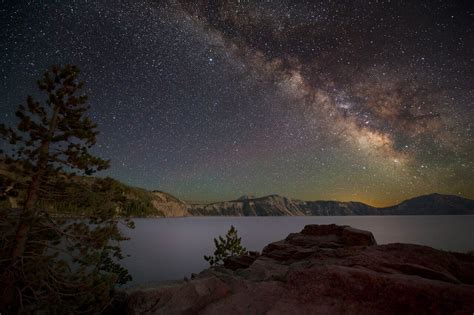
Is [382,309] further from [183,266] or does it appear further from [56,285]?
[183,266]

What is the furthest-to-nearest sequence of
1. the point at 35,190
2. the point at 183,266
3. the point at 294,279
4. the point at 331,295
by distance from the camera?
the point at 183,266 < the point at 35,190 < the point at 294,279 < the point at 331,295

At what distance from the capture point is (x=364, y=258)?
42.6 ft

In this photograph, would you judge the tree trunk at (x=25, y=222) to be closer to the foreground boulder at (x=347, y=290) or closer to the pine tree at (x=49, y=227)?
the pine tree at (x=49, y=227)

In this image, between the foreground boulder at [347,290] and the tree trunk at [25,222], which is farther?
the tree trunk at [25,222]

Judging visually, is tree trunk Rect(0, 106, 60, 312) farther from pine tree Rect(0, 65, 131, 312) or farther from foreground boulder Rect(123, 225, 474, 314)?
foreground boulder Rect(123, 225, 474, 314)

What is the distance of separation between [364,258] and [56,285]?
641 inches

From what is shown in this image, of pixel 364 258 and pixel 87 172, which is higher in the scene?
pixel 87 172

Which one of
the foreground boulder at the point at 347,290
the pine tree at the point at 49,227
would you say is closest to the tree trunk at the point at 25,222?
the pine tree at the point at 49,227

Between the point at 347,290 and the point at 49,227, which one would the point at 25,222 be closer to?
the point at 49,227

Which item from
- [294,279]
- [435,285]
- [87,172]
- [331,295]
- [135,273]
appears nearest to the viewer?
[435,285]

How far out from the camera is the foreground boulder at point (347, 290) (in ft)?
30.5

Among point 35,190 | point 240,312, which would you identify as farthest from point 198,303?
point 35,190

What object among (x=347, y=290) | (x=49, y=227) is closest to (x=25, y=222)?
(x=49, y=227)

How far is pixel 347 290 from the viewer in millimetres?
10328
